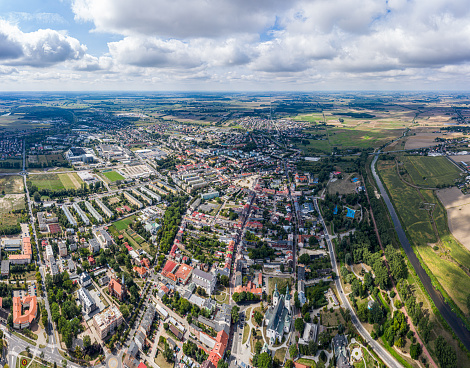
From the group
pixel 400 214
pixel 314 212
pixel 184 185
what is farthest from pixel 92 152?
pixel 400 214

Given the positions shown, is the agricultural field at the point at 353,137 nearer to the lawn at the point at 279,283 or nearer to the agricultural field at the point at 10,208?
the lawn at the point at 279,283

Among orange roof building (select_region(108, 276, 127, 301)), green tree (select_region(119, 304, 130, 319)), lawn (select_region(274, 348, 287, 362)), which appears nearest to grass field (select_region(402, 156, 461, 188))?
lawn (select_region(274, 348, 287, 362))

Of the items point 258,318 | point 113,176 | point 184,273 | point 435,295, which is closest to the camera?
point 258,318

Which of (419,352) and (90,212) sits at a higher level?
(90,212)

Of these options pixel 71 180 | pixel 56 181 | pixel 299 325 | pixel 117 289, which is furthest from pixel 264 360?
pixel 56 181

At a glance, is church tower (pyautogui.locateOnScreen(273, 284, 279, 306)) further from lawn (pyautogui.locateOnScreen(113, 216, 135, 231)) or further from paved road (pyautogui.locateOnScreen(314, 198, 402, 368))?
lawn (pyautogui.locateOnScreen(113, 216, 135, 231))

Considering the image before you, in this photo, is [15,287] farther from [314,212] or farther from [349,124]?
[349,124]

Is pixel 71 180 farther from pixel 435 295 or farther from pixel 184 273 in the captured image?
pixel 435 295
